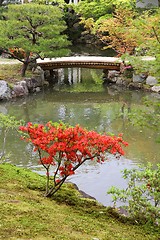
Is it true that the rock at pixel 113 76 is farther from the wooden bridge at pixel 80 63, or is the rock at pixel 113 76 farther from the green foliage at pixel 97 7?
the green foliage at pixel 97 7

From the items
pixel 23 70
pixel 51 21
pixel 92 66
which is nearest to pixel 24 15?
pixel 51 21

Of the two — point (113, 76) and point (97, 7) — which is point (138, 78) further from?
point (97, 7)

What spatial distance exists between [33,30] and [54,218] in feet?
43.1

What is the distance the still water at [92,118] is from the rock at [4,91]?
0.36 m

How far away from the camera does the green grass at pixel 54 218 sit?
4.49 m

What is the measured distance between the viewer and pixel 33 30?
17031 millimetres

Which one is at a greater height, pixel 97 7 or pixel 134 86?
pixel 97 7

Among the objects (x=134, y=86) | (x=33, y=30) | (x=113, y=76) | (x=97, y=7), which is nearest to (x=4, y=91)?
(x=33, y=30)

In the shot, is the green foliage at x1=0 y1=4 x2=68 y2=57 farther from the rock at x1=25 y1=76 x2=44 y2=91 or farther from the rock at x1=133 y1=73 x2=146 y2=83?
the rock at x1=133 y1=73 x2=146 y2=83

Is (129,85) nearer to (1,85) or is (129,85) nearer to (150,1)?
(1,85)

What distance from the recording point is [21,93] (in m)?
16.8

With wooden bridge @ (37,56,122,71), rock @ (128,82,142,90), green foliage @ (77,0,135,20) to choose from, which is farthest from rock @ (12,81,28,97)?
green foliage @ (77,0,135,20)

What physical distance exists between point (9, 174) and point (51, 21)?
11.2 meters

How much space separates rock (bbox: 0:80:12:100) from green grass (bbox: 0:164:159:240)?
30.7 ft
